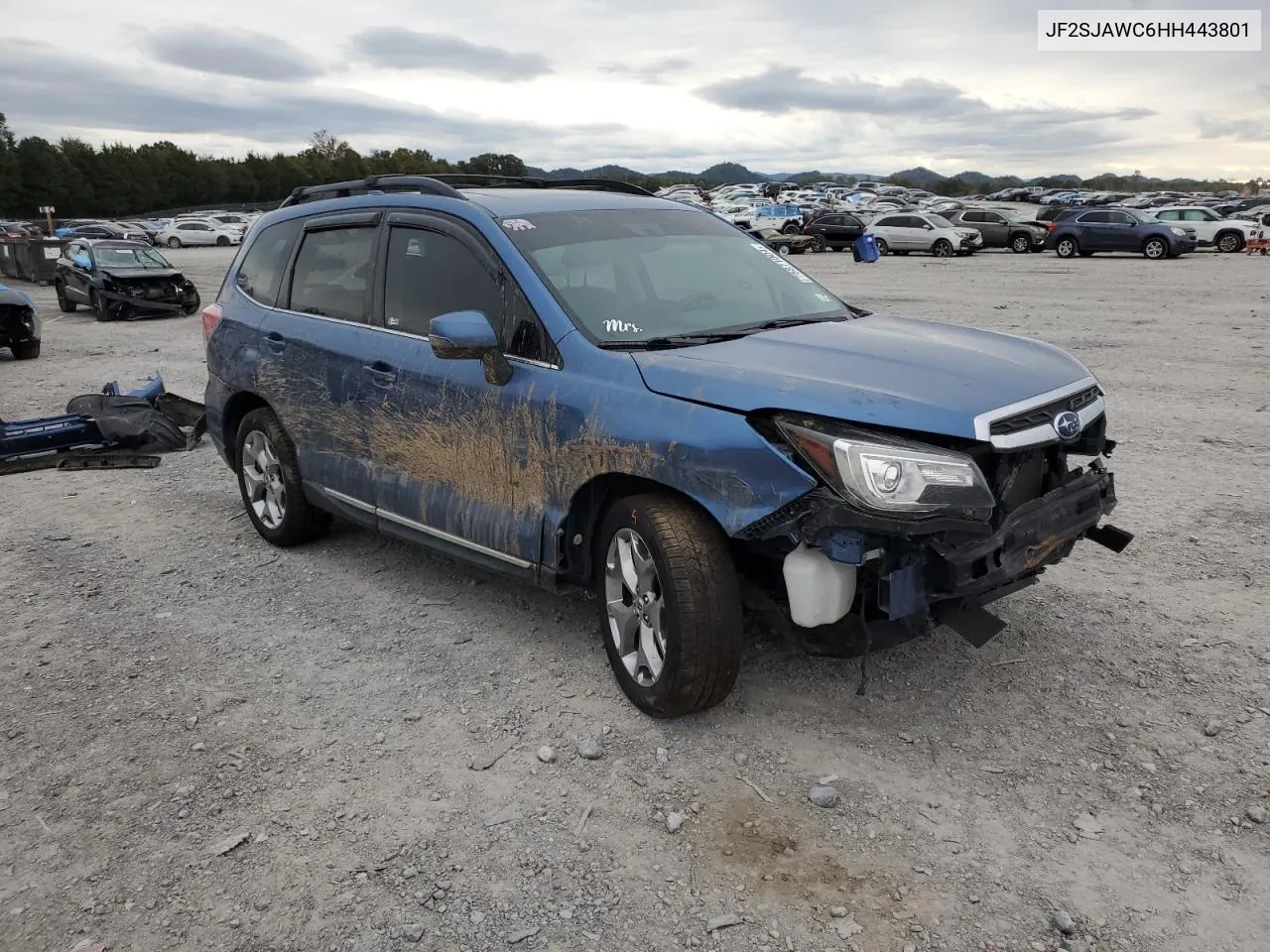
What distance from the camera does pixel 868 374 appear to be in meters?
3.39

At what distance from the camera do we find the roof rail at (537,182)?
17.2ft

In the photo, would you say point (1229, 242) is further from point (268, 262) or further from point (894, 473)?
point (894, 473)

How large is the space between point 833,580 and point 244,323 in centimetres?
400

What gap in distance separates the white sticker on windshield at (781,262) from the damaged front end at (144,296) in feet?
56.7

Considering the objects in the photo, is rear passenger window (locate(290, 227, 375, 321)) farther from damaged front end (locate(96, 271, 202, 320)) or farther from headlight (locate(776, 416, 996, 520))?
damaged front end (locate(96, 271, 202, 320))

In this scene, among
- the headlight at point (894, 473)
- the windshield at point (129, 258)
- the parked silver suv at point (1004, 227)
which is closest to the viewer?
the headlight at point (894, 473)

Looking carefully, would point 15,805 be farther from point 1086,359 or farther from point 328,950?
point 1086,359

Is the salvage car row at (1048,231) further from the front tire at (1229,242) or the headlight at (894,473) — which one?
the headlight at (894,473)

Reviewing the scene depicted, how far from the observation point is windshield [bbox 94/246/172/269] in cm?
2008

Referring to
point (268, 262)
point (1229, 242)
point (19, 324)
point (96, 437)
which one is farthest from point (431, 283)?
point (1229, 242)

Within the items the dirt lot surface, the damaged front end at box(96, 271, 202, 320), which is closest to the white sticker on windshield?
the dirt lot surface

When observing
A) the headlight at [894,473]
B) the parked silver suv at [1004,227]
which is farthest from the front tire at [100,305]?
the parked silver suv at [1004,227]

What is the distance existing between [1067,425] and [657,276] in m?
1.79

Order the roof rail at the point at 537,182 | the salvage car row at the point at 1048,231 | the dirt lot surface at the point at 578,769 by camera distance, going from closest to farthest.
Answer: the dirt lot surface at the point at 578,769 → the roof rail at the point at 537,182 → the salvage car row at the point at 1048,231
